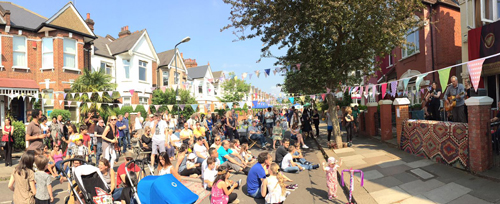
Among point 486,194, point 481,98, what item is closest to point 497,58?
point 481,98

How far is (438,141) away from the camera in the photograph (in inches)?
290

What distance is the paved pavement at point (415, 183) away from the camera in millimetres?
5223

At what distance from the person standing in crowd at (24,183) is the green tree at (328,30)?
311 inches

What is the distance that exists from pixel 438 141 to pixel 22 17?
23.2 meters

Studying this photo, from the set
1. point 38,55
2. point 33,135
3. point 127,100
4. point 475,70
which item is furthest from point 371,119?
point 38,55

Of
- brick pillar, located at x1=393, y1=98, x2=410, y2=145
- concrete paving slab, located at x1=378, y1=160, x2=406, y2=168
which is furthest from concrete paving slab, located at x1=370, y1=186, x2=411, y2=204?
brick pillar, located at x1=393, y1=98, x2=410, y2=145

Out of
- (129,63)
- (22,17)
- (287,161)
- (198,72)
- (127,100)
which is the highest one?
(22,17)

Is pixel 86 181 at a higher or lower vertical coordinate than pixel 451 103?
lower

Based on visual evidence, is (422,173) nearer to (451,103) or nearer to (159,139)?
(451,103)

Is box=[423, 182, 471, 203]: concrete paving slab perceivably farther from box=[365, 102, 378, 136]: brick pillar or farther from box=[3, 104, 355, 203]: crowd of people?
box=[365, 102, 378, 136]: brick pillar

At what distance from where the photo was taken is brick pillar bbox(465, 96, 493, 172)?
6055mm

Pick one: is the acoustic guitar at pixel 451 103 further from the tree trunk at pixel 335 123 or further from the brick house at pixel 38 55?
the brick house at pixel 38 55

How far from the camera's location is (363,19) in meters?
9.30

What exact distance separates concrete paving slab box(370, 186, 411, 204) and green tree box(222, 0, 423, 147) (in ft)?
16.8
